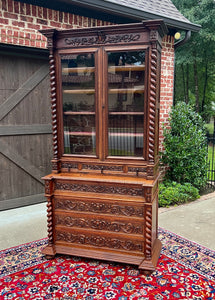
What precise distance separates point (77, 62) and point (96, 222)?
1775mm

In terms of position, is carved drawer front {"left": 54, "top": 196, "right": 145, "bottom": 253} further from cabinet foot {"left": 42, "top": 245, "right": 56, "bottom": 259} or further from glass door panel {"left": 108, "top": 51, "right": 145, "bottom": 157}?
glass door panel {"left": 108, "top": 51, "right": 145, "bottom": 157}

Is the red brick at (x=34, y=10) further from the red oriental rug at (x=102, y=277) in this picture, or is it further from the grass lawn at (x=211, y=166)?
the grass lawn at (x=211, y=166)

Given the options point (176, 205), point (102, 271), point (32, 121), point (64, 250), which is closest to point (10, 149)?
point (32, 121)

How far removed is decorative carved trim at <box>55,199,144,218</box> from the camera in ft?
8.98

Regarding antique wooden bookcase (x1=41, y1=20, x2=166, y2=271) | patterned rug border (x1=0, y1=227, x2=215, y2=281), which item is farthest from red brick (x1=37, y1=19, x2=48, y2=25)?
patterned rug border (x1=0, y1=227, x2=215, y2=281)

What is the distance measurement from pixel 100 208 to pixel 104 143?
A: 0.72m

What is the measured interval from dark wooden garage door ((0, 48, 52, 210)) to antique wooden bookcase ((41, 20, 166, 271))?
171cm

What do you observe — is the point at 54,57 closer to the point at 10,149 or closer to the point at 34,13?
the point at 34,13

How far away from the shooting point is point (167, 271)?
269 centimetres

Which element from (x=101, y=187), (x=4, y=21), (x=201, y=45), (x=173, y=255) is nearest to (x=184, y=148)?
(x=173, y=255)

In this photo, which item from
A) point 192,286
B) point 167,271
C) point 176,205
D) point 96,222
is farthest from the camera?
point 176,205

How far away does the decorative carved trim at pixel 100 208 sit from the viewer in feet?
8.98

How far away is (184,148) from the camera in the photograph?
16.0 ft

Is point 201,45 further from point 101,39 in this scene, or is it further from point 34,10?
point 101,39
